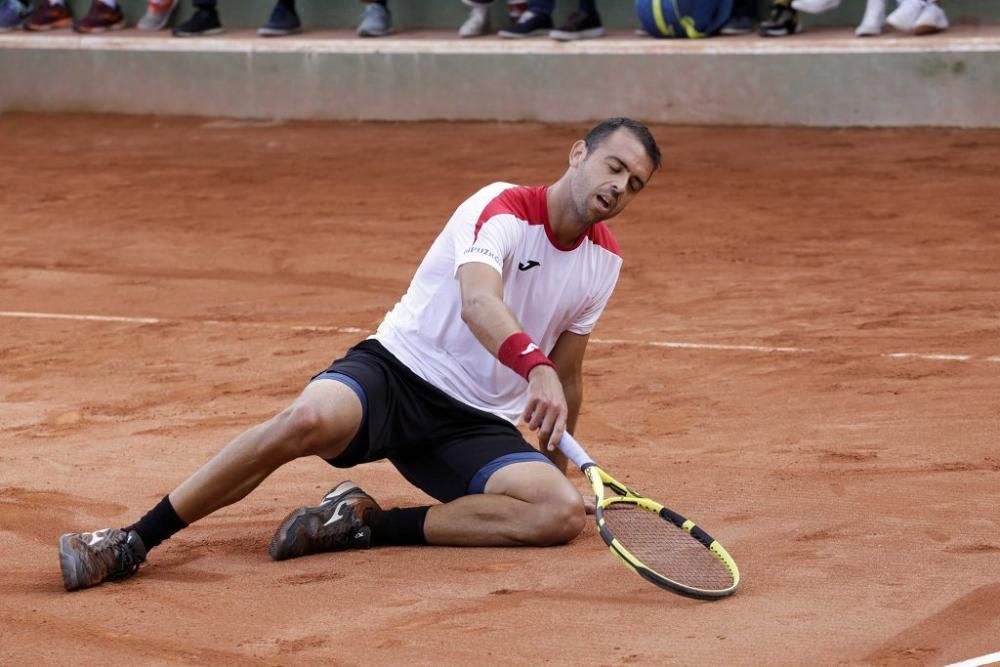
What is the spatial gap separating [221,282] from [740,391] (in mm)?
3562

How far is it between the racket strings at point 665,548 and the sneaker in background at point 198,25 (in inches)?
453

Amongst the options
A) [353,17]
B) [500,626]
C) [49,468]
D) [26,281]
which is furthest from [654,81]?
[500,626]

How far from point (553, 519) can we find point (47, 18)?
1233 cm

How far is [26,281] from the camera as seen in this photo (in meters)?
9.10

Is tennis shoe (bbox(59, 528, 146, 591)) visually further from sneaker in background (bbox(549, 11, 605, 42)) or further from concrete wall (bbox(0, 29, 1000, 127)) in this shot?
sneaker in background (bbox(549, 11, 605, 42))

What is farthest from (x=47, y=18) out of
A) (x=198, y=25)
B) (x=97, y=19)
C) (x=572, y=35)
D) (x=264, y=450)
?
(x=264, y=450)

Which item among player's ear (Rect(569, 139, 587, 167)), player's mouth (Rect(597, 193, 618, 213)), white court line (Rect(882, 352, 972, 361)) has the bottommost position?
white court line (Rect(882, 352, 972, 361))

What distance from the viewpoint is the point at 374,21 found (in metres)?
14.3

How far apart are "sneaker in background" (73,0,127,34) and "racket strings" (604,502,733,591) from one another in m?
12.3

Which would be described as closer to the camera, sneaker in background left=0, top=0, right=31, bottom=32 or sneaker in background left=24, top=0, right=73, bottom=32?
sneaker in background left=24, top=0, right=73, bottom=32

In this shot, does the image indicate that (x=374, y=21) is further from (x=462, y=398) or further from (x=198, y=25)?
(x=462, y=398)

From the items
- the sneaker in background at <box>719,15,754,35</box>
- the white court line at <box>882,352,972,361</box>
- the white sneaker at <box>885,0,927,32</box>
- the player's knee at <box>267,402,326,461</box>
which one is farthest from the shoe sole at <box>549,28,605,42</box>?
the player's knee at <box>267,402,326,461</box>

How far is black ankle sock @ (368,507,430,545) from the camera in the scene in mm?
4730

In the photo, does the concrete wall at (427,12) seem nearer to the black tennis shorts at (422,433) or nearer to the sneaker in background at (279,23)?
the sneaker in background at (279,23)
